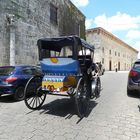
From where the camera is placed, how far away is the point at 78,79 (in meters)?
6.32

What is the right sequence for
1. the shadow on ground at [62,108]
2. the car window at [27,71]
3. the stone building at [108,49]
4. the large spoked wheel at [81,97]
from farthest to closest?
the stone building at [108,49]
the car window at [27,71]
the shadow on ground at [62,108]
the large spoked wheel at [81,97]

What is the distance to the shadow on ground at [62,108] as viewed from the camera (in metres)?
6.48

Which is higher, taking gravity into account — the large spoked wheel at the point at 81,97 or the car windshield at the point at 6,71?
the car windshield at the point at 6,71

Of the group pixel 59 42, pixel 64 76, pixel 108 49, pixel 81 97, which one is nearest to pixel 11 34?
pixel 59 42

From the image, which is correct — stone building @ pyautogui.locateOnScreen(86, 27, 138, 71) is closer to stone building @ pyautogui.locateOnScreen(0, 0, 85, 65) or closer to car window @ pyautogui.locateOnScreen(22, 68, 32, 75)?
stone building @ pyautogui.locateOnScreen(0, 0, 85, 65)

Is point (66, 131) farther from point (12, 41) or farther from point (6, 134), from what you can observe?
point (12, 41)

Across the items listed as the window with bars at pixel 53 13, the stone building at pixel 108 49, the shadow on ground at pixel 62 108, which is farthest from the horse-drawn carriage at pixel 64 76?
the stone building at pixel 108 49

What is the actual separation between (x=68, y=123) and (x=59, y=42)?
9.45 ft

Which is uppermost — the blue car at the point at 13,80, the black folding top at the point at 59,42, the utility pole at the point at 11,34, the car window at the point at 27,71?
the utility pole at the point at 11,34

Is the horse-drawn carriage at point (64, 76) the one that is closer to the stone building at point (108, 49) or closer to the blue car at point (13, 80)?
the blue car at point (13, 80)

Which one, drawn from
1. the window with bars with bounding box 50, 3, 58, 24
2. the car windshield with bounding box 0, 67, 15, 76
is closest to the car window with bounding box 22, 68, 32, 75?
the car windshield with bounding box 0, 67, 15, 76

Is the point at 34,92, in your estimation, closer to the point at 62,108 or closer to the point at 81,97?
the point at 62,108

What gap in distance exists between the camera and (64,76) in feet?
20.7

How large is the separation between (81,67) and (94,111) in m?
1.50
